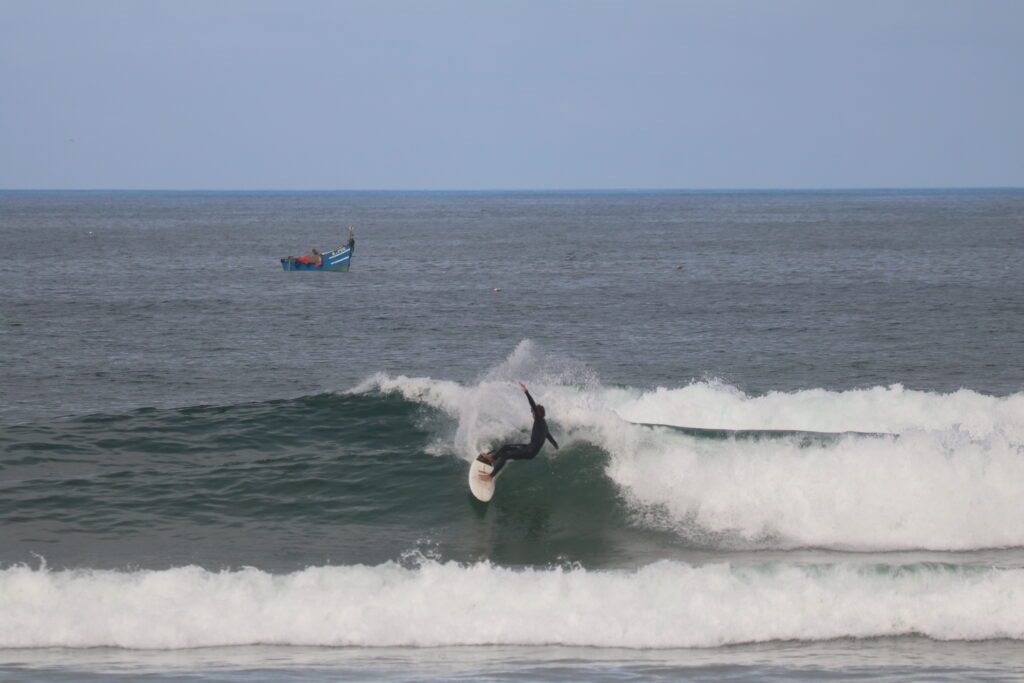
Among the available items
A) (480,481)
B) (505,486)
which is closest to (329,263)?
(505,486)

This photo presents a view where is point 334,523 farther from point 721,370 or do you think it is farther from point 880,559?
point 721,370

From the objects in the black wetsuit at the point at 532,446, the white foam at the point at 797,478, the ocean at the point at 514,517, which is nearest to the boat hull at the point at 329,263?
the ocean at the point at 514,517

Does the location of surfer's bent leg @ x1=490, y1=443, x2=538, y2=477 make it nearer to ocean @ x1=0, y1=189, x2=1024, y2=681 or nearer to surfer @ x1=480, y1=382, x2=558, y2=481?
surfer @ x1=480, y1=382, x2=558, y2=481

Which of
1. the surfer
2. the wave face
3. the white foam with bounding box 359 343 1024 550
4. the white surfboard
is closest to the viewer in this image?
the wave face

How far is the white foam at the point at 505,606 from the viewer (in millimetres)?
13234

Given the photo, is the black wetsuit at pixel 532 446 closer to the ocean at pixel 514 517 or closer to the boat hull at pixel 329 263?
the ocean at pixel 514 517

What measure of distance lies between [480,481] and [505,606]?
420cm

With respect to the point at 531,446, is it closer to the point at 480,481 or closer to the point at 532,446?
the point at 532,446

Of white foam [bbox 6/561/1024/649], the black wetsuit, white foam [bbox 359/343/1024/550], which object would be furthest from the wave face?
white foam [bbox 6/561/1024/649]

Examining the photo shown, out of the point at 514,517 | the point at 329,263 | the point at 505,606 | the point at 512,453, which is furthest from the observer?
the point at 329,263

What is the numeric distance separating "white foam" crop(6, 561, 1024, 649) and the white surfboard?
3.41 metres

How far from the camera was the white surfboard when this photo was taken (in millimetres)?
17844

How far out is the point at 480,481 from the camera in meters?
17.9

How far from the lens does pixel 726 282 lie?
59.7m
